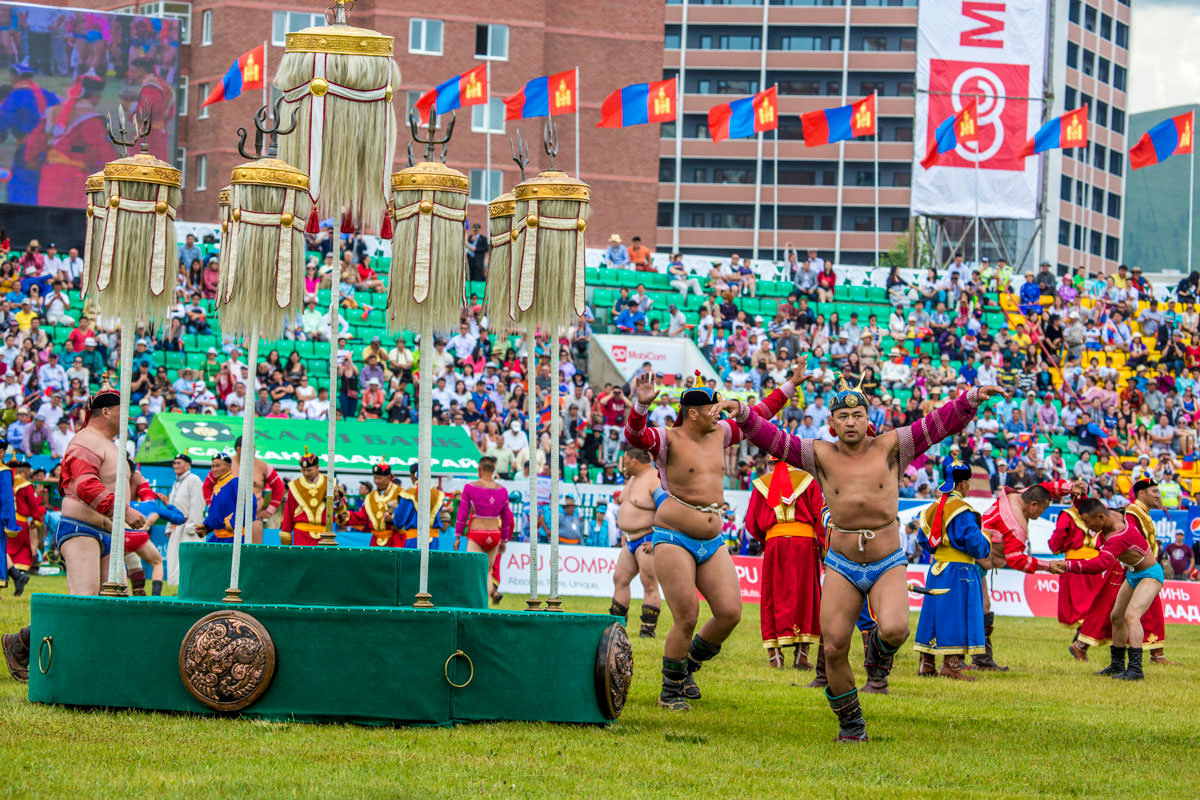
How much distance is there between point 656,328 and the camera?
32.6 metres

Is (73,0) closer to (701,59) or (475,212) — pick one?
(475,212)

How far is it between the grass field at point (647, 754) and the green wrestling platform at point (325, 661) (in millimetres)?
109

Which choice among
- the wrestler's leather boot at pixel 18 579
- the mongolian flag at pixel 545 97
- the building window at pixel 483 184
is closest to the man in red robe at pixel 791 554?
the wrestler's leather boot at pixel 18 579

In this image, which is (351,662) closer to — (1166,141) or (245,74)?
(245,74)

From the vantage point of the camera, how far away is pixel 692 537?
10.7 m

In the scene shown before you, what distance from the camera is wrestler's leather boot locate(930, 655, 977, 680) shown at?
14359mm

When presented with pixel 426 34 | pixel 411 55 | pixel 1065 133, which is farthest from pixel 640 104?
pixel 426 34

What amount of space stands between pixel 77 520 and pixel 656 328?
71.6 feet

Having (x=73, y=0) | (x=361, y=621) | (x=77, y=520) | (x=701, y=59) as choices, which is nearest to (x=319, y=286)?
(x=77, y=520)

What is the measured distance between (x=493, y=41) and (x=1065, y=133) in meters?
25.2

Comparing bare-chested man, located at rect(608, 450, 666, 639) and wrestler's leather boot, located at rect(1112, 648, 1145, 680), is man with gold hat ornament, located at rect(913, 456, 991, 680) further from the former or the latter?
bare-chested man, located at rect(608, 450, 666, 639)

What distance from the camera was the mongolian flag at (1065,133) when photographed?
116 ft

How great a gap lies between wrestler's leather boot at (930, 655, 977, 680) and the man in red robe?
4.05 ft

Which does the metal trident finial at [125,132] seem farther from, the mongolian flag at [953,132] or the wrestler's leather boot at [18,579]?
the mongolian flag at [953,132]
